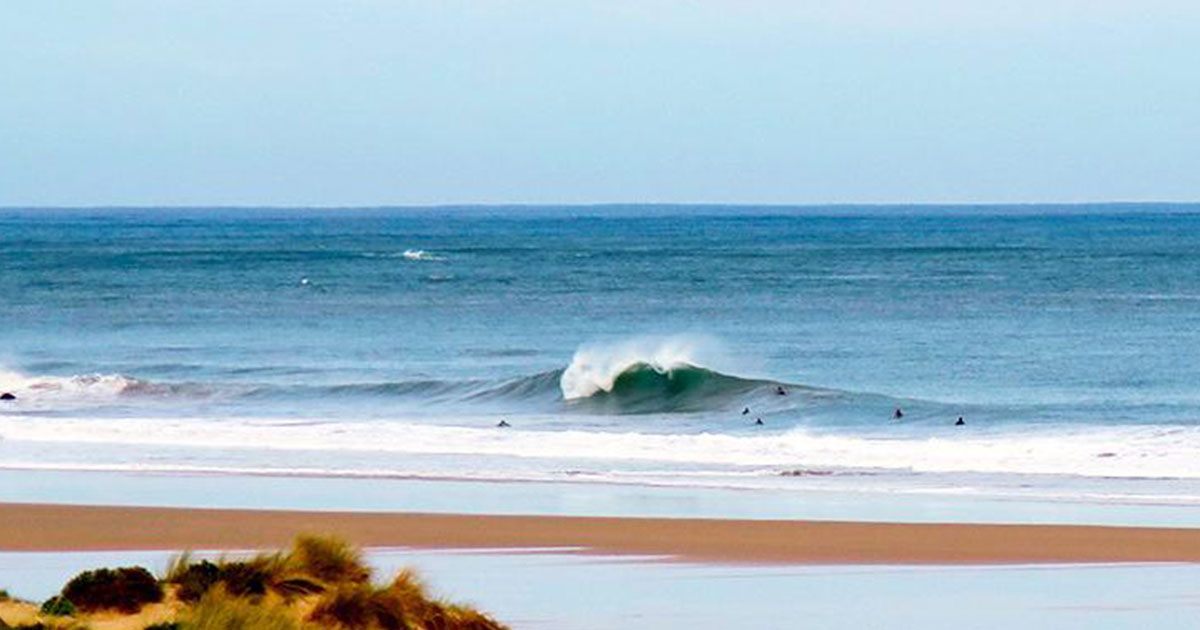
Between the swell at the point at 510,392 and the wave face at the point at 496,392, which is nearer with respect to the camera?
the wave face at the point at 496,392

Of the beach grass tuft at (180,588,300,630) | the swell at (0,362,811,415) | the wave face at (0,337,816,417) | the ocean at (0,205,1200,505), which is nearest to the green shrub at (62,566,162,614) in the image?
the beach grass tuft at (180,588,300,630)

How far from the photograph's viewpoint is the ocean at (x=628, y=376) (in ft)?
76.1

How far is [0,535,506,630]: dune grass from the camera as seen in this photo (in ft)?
30.9

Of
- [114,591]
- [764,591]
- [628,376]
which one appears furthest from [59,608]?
[628,376]

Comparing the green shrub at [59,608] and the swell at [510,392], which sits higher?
the swell at [510,392]

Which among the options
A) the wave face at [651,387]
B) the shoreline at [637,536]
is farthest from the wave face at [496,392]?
the shoreline at [637,536]

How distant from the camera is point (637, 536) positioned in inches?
635

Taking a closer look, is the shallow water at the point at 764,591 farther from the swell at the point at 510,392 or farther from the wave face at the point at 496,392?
the swell at the point at 510,392

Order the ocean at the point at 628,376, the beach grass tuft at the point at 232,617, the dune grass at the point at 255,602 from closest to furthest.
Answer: the beach grass tuft at the point at 232,617
the dune grass at the point at 255,602
the ocean at the point at 628,376

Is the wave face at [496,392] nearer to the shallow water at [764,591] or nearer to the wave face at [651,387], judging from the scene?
the wave face at [651,387]

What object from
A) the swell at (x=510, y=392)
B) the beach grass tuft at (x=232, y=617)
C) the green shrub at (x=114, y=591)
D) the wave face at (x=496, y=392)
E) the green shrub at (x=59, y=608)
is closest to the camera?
the beach grass tuft at (x=232, y=617)

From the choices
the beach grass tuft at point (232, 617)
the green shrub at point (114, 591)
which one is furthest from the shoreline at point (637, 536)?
the beach grass tuft at point (232, 617)

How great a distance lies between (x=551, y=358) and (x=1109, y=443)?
18.8 meters

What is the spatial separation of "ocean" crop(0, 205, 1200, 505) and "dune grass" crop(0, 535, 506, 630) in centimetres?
1038
